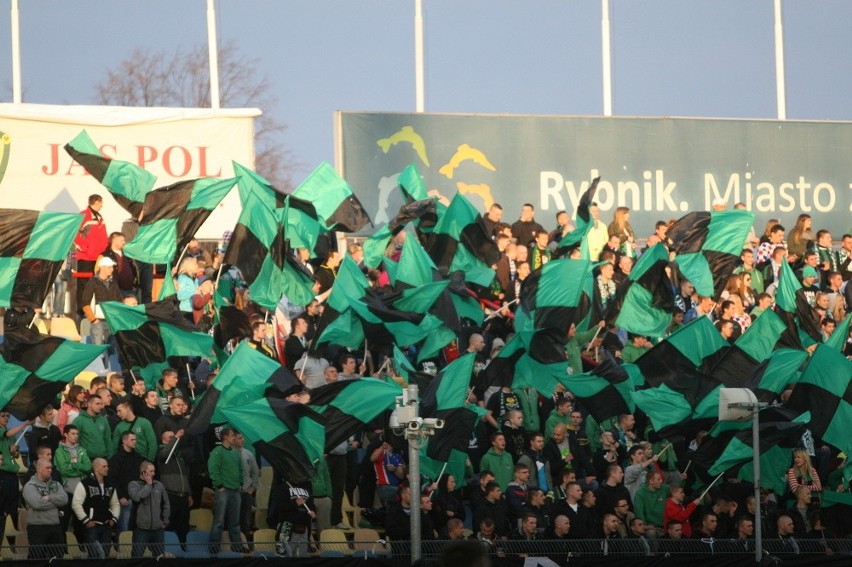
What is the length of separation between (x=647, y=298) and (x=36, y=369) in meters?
7.97

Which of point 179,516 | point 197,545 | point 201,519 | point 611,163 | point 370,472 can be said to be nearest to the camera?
point 197,545

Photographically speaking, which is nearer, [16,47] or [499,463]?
[499,463]

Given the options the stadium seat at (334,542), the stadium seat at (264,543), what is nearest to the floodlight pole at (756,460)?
the stadium seat at (334,542)

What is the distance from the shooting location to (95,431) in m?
17.6

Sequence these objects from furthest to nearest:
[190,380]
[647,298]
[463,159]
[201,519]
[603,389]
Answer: [463,159]
[647,298]
[190,380]
[603,389]
[201,519]

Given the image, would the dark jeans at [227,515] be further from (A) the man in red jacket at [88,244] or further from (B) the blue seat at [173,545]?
(A) the man in red jacket at [88,244]

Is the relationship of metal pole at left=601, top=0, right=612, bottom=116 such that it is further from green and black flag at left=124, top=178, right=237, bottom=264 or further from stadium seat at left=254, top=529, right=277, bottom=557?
stadium seat at left=254, top=529, right=277, bottom=557

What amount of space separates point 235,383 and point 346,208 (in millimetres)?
5291

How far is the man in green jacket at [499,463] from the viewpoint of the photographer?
18484 mm

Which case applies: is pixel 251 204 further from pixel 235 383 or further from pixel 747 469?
pixel 747 469

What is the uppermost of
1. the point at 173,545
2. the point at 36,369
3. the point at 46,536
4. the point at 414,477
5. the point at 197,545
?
the point at 36,369

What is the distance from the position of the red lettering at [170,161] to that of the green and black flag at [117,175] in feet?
18.1

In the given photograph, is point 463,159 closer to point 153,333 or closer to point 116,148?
point 116,148

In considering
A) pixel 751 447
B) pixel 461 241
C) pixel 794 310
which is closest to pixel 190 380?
pixel 461 241
